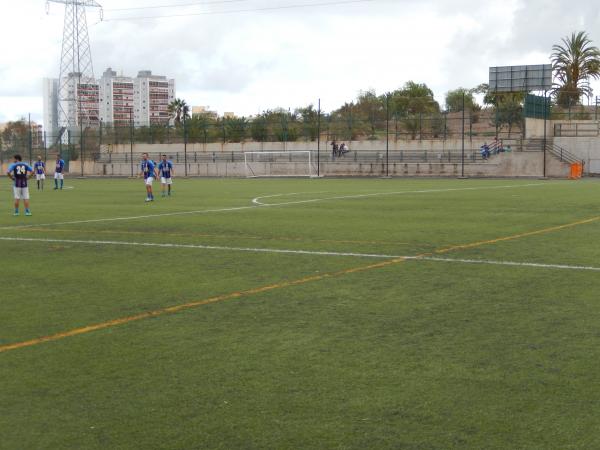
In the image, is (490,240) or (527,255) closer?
(527,255)

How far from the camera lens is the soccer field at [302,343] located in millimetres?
4801

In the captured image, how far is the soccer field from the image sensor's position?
15.8 feet

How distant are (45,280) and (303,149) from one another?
62.7 meters

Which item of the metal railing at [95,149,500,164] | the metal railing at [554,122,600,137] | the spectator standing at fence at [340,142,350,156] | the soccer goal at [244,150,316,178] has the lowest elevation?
the soccer goal at [244,150,316,178]

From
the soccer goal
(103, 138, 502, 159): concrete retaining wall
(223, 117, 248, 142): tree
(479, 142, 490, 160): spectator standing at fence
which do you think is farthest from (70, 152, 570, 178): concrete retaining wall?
(223, 117, 248, 142): tree

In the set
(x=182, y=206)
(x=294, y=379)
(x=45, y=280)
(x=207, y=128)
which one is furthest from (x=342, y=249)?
(x=207, y=128)

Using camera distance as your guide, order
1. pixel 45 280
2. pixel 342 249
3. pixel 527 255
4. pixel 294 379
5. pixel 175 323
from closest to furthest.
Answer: pixel 294 379 → pixel 175 323 → pixel 45 280 → pixel 527 255 → pixel 342 249

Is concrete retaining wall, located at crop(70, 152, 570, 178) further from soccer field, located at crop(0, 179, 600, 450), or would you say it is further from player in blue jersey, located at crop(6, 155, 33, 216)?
soccer field, located at crop(0, 179, 600, 450)

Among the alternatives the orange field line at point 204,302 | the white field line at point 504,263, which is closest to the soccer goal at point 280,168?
the orange field line at point 204,302

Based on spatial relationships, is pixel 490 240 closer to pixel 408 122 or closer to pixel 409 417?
pixel 409 417

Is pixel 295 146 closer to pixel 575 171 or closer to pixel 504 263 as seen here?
pixel 575 171

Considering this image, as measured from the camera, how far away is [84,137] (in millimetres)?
77250

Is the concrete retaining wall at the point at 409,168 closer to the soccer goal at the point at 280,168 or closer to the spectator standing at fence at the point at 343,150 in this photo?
the soccer goal at the point at 280,168

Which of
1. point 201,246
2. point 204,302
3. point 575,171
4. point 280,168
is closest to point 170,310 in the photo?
point 204,302
